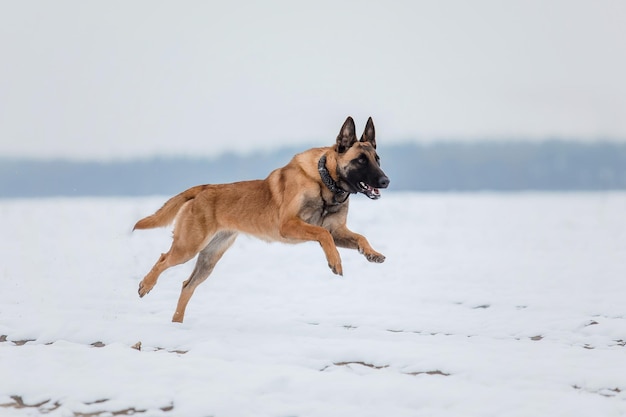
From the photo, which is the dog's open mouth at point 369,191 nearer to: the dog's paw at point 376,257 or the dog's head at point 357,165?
the dog's head at point 357,165

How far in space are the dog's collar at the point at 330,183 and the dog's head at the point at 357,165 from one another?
0.32ft

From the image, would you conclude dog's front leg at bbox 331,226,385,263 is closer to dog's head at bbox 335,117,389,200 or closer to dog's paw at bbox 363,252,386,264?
dog's paw at bbox 363,252,386,264

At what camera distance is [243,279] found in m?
16.0

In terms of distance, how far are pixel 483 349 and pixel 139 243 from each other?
1372 centimetres

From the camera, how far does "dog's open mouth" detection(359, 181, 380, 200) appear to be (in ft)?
27.7

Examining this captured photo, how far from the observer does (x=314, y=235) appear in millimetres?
8391

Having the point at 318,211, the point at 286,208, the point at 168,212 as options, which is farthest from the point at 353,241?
the point at 168,212

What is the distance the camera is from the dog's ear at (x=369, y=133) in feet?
29.2

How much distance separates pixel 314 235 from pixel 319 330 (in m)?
1.87

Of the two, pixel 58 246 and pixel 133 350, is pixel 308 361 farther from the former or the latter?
pixel 58 246

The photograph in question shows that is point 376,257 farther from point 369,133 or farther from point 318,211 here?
point 369,133

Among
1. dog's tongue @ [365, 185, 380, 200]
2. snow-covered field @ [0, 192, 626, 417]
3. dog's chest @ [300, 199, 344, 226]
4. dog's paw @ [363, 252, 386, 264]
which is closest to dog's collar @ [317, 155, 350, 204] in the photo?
dog's chest @ [300, 199, 344, 226]

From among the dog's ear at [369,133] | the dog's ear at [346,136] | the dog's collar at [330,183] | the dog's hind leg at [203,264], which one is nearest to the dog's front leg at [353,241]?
the dog's collar at [330,183]

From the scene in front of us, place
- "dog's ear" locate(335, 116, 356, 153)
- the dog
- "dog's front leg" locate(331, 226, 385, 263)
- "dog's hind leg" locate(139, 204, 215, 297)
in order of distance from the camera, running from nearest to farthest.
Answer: "dog's front leg" locate(331, 226, 385, 263) < the dog < "dog's ear" locate(335, 116, 356, 153) < "dog's hind leg" locate(139, 204, 215, 297)
